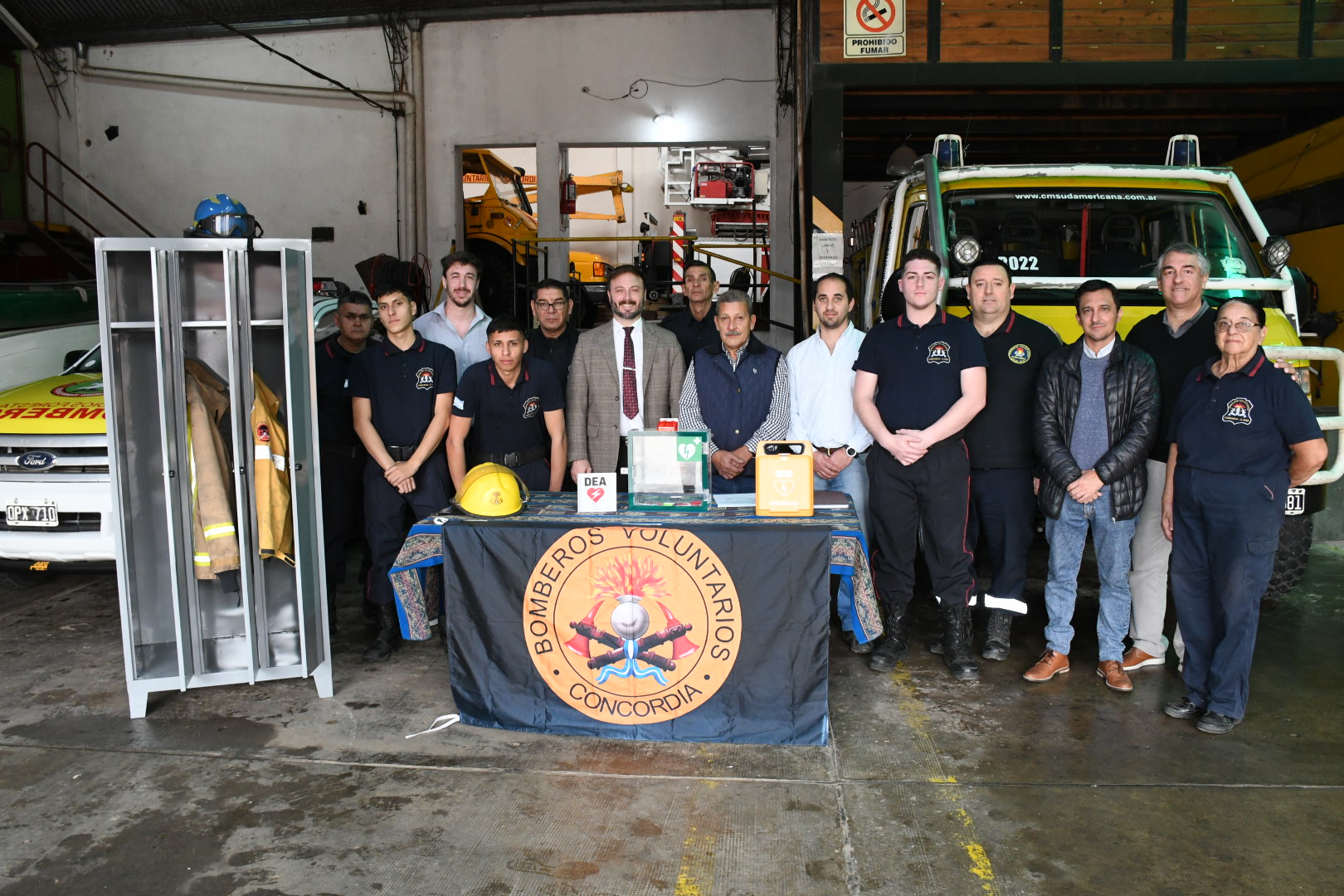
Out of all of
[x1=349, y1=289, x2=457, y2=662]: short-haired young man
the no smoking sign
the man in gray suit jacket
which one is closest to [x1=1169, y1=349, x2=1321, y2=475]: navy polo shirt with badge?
the man in gray suit jacket

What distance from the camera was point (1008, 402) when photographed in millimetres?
4395

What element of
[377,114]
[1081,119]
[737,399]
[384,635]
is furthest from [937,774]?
[377,114]

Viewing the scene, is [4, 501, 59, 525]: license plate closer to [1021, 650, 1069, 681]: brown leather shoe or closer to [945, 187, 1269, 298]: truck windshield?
[1021, 650, 1069, 681]: brown leather shoe

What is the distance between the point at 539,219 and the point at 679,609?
8.86 metres

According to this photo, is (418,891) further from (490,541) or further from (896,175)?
(896,175)

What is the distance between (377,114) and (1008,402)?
9.74 metres

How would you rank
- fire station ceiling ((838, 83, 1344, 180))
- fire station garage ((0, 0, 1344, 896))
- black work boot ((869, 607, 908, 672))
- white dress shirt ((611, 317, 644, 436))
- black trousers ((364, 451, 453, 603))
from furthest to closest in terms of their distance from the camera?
fire station ceiling ((838, 83, 1344, 180)) → white dress shirt ((611, 317, 644, 436)) → black trousers ((364, 451, 453, 603)) → black work boot ((869, 607, 908, 672)) → fire station garage ((0, 0, 1344, 896))

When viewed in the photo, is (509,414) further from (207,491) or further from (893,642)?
(893,642)

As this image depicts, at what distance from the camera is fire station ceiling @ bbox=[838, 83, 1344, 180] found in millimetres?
7918

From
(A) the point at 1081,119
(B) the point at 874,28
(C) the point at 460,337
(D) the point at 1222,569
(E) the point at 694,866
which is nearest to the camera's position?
(E) the point at 694,866

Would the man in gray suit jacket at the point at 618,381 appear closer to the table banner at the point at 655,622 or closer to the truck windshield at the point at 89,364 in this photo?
the table banner at the point at 655,622

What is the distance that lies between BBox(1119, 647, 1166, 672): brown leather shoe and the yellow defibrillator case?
5.93 ft

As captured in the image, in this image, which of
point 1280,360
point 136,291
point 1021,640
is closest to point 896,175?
point 1280,360

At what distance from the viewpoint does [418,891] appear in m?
2.72
